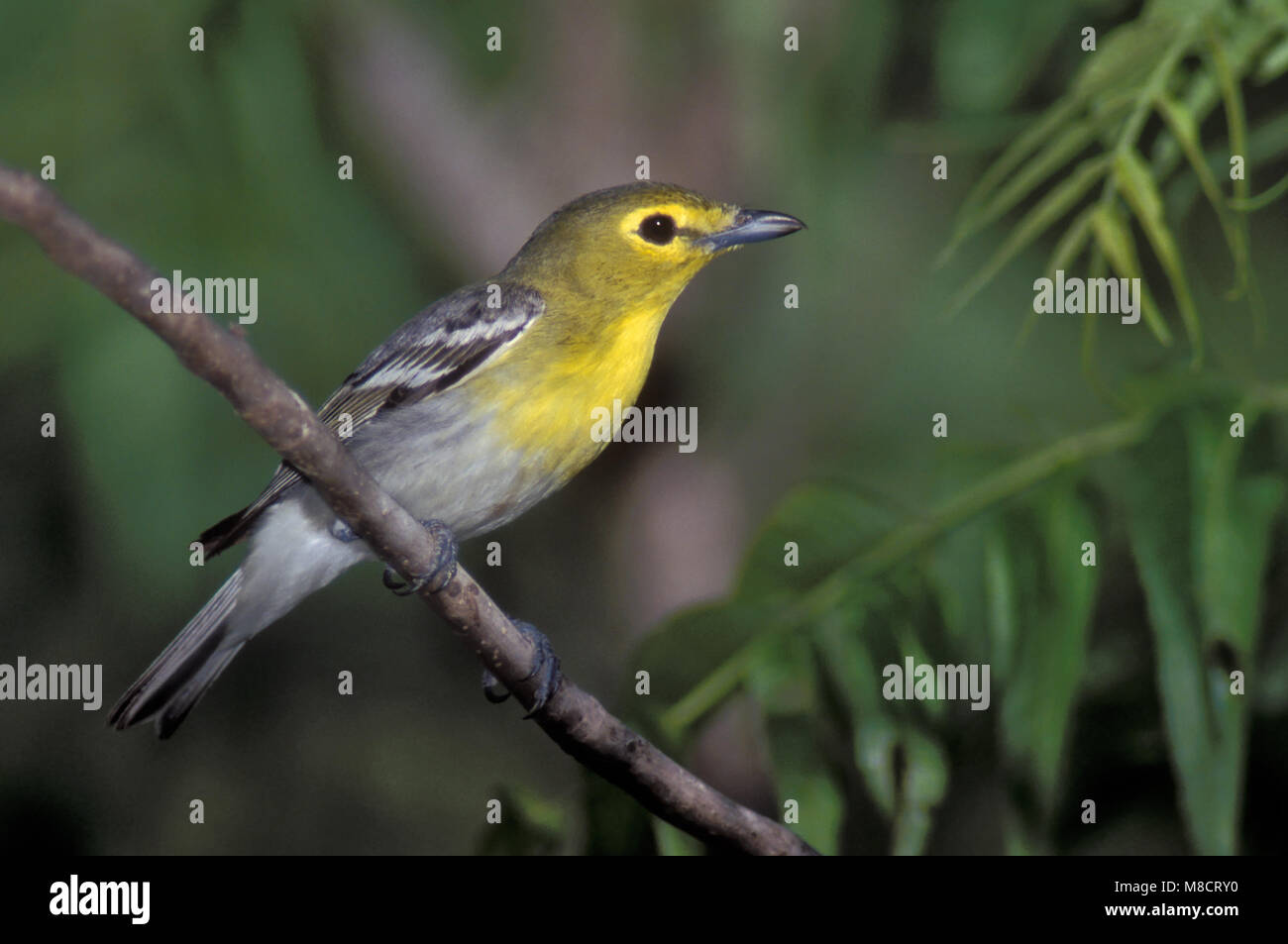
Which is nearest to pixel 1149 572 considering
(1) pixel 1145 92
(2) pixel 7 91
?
(1) pixel 1145 92

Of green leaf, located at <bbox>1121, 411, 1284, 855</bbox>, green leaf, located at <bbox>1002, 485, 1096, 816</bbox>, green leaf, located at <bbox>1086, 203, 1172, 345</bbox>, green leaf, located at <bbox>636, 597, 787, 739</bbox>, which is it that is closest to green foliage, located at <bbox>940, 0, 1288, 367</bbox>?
green leaf, located at <bbox>1086, 203, 1172, 345</bbox>

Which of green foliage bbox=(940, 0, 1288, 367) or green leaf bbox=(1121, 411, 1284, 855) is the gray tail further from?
green leaf bbox=(1121, 411, 1284, 855)

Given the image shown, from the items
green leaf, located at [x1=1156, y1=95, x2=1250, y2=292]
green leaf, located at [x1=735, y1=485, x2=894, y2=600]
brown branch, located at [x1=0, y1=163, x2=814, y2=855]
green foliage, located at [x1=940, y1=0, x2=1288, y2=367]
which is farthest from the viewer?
green leaf, located at [x1=735, y1=485, x2=894, y2=600]

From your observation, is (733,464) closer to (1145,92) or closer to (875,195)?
(875,195)

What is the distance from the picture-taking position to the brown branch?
4.48 feet

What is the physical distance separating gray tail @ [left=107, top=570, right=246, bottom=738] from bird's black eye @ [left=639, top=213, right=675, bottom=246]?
112 cm

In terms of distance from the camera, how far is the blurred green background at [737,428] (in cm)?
273

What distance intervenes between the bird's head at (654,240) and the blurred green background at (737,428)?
530 mm

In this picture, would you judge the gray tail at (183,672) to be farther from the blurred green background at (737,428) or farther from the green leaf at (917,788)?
the green leaf at (917,788)

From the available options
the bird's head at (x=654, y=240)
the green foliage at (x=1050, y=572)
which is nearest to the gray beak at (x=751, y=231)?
the bird's head at (x=654, y=240)

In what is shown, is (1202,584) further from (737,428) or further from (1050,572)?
(737,428)

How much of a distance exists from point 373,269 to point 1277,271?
2.87 m

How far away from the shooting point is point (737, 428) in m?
4.43

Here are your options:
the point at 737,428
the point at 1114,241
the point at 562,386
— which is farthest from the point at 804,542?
the point at 737,428
